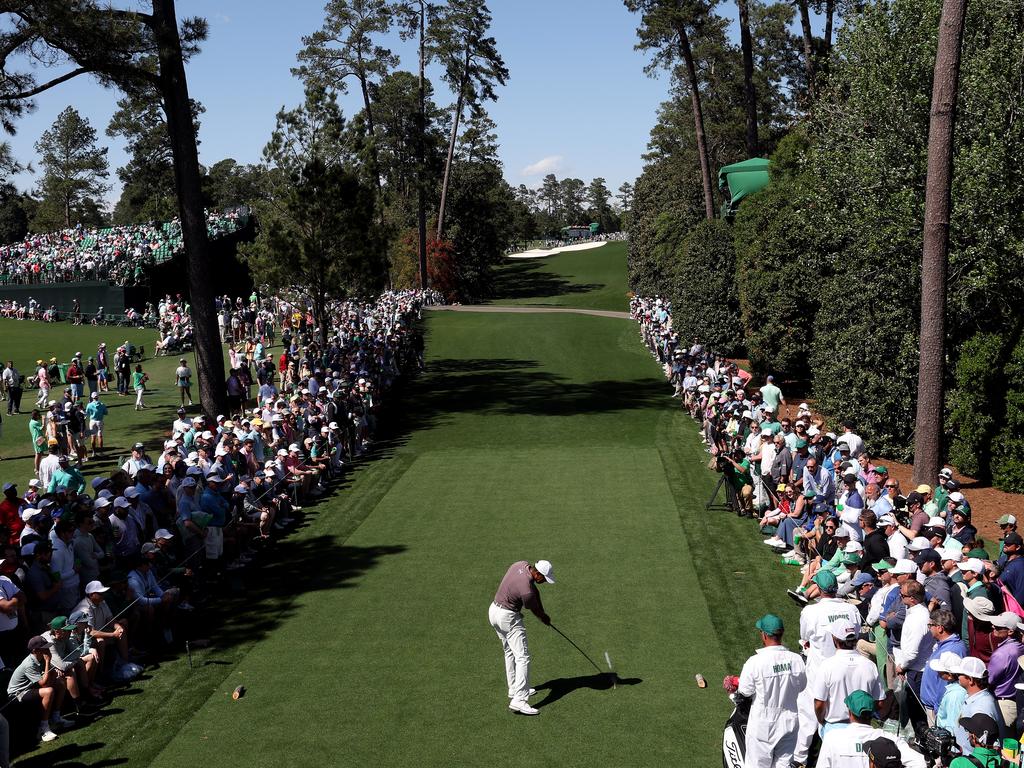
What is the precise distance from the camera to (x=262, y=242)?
29359 mm

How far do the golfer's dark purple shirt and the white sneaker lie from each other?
0.88m

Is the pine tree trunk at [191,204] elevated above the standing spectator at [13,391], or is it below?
above

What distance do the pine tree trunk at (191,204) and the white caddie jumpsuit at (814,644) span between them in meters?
17.2

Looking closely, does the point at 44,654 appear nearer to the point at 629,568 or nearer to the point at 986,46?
the point at 629,568

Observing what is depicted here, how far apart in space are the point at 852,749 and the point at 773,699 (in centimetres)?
133

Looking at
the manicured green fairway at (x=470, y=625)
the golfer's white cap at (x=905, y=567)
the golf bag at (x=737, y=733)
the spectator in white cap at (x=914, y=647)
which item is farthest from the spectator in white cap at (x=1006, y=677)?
the manicured green fairway at (x=470, y=625)

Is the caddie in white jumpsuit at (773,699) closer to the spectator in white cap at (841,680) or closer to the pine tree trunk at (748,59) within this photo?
the spectator in white cap at (841,680)

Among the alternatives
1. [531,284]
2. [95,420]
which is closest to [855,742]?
[95,420]

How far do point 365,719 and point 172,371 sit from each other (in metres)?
27.0

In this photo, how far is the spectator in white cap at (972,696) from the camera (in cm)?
673

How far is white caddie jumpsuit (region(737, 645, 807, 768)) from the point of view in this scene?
7199 millimetres

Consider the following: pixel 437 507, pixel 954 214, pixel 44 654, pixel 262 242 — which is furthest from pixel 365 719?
pixel 262 242

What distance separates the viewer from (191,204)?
22.1 metres

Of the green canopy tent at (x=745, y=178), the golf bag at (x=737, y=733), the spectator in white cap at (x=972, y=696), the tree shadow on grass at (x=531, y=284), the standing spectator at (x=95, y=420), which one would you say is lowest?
the golf bag at (x=737, y=733)
